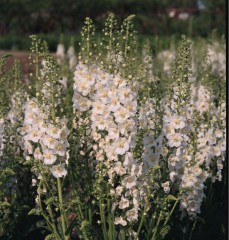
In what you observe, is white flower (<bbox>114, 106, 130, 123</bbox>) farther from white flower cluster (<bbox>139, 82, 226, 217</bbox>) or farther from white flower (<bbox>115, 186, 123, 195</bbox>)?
white flower (<bbox>115, 186, 123, 195</bbox>)

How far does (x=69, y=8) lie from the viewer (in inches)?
1057

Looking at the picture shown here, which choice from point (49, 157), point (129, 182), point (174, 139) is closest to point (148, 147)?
point (174, 139)

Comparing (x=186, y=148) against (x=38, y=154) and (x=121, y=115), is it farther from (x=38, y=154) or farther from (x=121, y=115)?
(x=38, y=154)

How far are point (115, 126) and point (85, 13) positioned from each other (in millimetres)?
24428

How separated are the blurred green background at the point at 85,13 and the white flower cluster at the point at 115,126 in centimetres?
2157

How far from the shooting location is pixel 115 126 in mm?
3760

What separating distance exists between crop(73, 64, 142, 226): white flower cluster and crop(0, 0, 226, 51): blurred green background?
21.6m

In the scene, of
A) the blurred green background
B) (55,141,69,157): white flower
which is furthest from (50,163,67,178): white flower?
the blurred green background

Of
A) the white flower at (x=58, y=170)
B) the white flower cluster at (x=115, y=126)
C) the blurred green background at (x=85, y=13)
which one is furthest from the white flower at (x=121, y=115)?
the blurred green background at (x=85, y=13)

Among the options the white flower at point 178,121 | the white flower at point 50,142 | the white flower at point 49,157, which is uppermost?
the white flower at point 178,121

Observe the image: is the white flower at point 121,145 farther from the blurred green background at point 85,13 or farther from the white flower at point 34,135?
the blurred green background at point 85,13

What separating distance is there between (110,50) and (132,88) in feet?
1.15

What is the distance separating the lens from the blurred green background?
25.9 m

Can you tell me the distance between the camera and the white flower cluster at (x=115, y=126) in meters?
3.71
